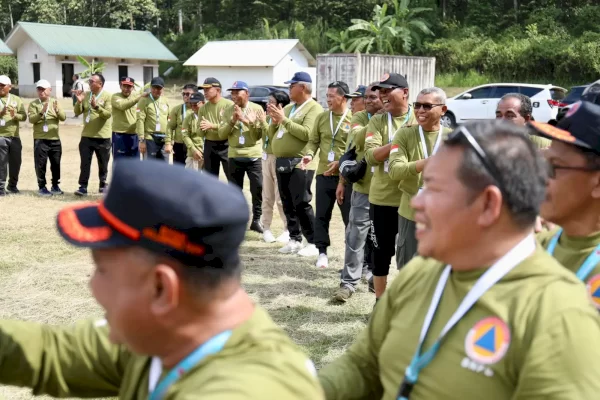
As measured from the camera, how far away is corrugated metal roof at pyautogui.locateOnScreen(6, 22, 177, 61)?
4716cm

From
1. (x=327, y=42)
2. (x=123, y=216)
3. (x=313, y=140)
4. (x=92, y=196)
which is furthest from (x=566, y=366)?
(x=327, y=42)

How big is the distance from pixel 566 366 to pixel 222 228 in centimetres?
95

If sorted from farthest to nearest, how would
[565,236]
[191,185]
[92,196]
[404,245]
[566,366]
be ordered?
1. [92,196]
2. [404,245]
3. [565,236]
4. [566,366]
5. [191,185]

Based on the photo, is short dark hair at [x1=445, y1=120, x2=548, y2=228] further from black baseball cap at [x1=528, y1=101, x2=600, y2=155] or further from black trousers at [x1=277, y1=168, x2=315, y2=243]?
black trousers at [x1=277, y1=168, x2=315, y2=243]

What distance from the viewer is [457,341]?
6.29 feet

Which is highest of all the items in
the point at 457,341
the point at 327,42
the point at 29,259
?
the point at 327,42

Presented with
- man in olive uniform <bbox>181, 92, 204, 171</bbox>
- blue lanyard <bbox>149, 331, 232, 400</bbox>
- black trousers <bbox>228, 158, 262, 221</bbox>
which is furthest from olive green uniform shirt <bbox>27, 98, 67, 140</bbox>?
blue lanyard <bbox>149, 331, 232, 400</bbox>

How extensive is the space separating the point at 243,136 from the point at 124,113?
3.79 meters

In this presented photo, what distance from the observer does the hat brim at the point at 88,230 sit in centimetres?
145

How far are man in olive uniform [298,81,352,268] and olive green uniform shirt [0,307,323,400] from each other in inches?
232

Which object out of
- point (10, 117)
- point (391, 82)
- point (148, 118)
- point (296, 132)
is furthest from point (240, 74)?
point (391, 82)

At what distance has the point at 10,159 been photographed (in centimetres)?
1283

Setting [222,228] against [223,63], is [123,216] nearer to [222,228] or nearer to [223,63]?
[222,228]

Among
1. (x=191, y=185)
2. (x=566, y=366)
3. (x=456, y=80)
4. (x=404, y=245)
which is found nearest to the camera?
(x=191, y=185)
